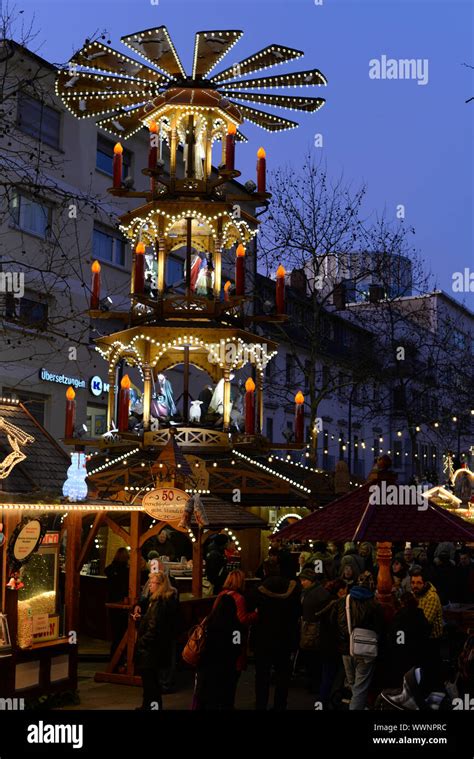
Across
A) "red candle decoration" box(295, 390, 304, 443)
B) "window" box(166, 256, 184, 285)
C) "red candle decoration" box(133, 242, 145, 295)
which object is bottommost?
"red candle decoration" box(295, 390, 304, 443)

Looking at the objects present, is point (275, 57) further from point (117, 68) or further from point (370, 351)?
point (370, 351)

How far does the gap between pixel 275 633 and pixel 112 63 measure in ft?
47.8

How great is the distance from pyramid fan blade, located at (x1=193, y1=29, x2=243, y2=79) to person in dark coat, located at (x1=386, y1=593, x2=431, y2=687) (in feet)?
47.3

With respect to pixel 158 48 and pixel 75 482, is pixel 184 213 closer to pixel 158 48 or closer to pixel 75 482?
pixel 158 48

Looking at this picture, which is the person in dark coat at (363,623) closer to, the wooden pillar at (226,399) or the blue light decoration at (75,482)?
the blue light decoration at (75,482)

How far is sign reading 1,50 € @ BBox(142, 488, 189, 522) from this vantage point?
14.1 metres

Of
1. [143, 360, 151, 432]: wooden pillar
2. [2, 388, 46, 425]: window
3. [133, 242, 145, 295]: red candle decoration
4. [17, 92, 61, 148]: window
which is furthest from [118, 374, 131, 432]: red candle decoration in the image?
[17, 92, 61, 148]: window

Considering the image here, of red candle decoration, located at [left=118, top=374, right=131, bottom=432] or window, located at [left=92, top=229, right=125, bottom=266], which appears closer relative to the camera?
red candle decoration, located at [left=118, top=374, right=131, bottom=432]

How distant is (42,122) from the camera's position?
1180 inches

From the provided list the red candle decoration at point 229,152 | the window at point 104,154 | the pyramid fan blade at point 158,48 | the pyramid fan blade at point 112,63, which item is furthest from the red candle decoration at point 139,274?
the window at point 104,154

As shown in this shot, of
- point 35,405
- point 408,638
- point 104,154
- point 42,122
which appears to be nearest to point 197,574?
point 408,638

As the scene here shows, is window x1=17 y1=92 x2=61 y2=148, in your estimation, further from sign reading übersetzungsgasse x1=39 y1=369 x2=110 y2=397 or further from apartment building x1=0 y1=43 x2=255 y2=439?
sign reading übersetzungsgasse x1=39 y1=369 x2=110 y2=397

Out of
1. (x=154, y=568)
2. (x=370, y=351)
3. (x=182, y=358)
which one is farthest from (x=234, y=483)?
(x=370, y=351)

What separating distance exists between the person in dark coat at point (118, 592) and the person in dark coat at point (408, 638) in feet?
17.9
